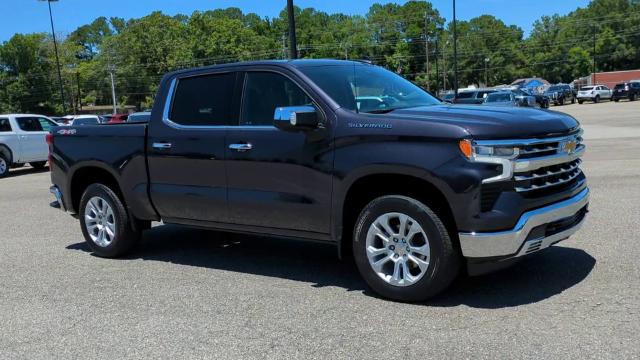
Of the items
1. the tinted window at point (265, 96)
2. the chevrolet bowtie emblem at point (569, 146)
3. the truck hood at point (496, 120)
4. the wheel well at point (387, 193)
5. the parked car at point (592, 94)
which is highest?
the tinted window at point (265, 96)

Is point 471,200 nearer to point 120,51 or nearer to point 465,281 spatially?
point 465,281

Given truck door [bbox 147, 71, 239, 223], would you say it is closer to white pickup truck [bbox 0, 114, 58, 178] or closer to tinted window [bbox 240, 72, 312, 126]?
tinted window [bbox 240, 72, 312, 126]

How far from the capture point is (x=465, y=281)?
213 inches

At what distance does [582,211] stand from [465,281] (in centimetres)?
114

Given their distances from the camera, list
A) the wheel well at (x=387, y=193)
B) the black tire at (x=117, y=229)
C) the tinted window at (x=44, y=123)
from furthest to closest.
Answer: the tinted window at (x=44, y=123), the black tire at (x=117, y=229), the wheel well at (x=387, y=193)

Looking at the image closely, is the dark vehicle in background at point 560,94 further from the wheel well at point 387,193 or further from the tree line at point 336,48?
the wheel well at point 387,193

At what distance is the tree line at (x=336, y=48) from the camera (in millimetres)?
82250

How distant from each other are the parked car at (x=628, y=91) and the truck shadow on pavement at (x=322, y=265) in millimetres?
54190

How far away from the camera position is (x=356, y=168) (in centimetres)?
491

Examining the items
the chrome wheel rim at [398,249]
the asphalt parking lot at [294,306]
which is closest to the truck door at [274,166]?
the chrome wheel rim at [398,249]

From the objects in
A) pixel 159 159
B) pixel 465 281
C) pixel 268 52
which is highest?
pixel 268 52

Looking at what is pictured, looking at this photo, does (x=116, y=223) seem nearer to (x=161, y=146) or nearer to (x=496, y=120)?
(x=161, y=146)

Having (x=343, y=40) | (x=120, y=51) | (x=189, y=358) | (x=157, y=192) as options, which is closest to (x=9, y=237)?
(x=157, y=192)

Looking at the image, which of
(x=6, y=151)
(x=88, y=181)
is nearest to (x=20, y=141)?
(x=6, y=151)
